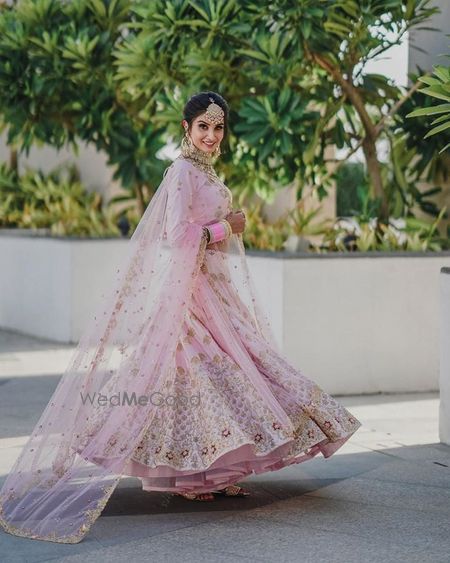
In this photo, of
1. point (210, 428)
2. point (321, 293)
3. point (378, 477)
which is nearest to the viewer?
point (210, 428)

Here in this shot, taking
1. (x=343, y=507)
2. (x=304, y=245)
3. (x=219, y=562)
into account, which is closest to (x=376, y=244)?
(x=304, y=245)

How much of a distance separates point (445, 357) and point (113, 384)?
6.78ft

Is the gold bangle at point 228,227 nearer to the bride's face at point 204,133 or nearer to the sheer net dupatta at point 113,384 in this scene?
the sheer net dupatta at point 113,384

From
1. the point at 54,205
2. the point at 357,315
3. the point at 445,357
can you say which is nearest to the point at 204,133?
the point at 445,357

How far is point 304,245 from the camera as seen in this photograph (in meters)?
8.75

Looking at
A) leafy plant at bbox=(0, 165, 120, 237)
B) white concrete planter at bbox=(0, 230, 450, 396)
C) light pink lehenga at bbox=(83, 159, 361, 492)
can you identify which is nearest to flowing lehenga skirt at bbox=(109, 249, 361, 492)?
light pink lehenga at bbox=(83, 159, 361, 492)

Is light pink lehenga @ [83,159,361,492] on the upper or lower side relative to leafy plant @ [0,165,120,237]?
lower

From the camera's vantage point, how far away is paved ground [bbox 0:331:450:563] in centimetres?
462

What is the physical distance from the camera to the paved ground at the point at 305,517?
4617 millimetres

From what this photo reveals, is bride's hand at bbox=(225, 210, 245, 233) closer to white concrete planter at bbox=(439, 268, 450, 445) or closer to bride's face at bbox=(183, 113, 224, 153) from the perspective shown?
bride's face at bbox=(183, 113, 224, 153)

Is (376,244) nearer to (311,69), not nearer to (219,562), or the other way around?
(311,69)

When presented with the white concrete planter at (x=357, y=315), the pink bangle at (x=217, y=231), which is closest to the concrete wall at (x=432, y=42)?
the white concrete planter at (x=357, y=315)

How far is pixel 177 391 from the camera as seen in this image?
17.2ft

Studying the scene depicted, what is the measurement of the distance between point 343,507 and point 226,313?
940 mm
